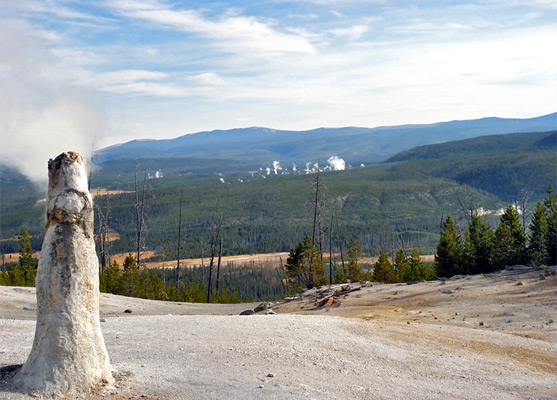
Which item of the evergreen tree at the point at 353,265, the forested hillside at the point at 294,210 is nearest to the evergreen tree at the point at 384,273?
the evergreen tree at the point at 353,265

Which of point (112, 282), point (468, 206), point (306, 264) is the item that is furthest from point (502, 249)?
point (468, 206)

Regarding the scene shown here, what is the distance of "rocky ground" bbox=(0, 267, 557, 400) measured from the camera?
34.5 feet

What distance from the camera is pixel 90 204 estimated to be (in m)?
9.88

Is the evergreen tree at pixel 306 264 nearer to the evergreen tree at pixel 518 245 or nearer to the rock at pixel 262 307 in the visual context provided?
the rock at pixel 262 307

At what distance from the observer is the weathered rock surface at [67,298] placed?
9.06m

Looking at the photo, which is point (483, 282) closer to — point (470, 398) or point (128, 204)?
point (470, 398)

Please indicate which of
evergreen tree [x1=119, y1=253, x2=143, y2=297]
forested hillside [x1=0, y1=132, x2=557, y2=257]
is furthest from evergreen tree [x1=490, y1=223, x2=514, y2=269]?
forested hillside [x1=0, y1=132, x2=557, y2=257]

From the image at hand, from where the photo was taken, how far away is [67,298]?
9.35 meters

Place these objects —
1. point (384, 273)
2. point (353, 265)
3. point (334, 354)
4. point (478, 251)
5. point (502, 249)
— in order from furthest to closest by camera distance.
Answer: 1. point (353, 265)
2. point (384, 273)
3. point (478, 251)
4. point (502, 249)
5. point (334, 354)

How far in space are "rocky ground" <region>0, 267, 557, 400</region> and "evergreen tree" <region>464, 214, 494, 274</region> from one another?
18726 mm

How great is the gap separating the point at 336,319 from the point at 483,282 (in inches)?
479

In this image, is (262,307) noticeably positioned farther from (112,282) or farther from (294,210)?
(294,210)

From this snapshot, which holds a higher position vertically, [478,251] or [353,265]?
[478,251]

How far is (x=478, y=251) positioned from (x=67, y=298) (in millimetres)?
37249
